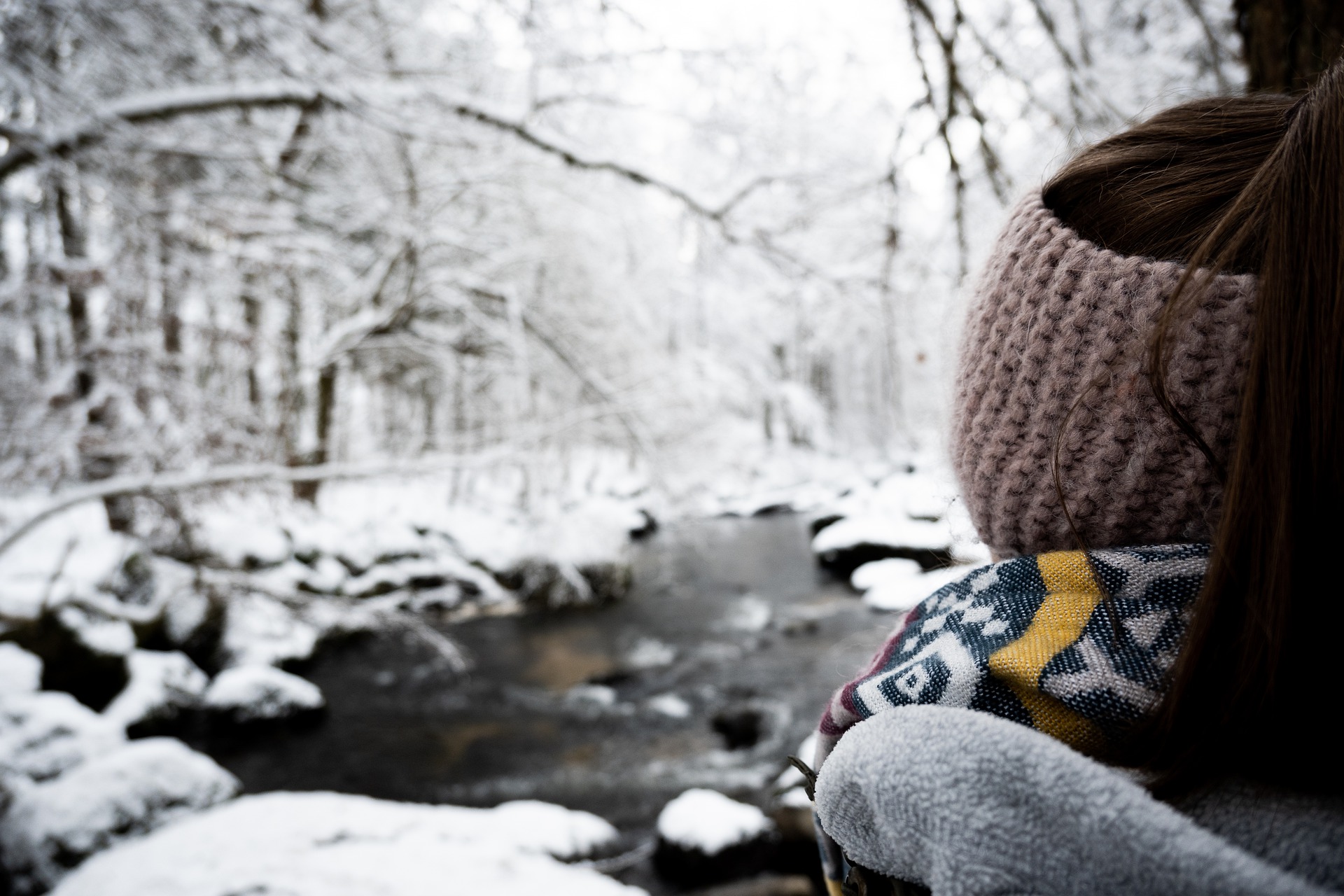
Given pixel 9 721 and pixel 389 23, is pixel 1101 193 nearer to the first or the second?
pixel 389 23

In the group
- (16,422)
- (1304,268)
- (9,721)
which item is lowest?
(9,721)

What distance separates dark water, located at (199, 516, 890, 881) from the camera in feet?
17.0

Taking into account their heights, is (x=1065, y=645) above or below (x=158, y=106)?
below

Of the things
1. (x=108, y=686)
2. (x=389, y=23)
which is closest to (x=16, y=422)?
(x=389, y=23)

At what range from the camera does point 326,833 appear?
3.21 metres

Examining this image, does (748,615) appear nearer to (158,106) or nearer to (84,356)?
(84,356)

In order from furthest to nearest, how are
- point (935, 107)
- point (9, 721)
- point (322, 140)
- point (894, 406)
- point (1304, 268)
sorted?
point (322, 140) < point (9, 721) < point (894, 406) < point (935, 107) < point (1304, 268)

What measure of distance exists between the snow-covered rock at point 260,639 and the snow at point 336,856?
3546 mm

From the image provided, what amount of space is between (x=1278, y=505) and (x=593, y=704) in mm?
6839

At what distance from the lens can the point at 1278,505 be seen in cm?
40

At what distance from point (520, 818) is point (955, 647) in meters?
4.06

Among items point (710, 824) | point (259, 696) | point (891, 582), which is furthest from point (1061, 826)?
point (891, 582)

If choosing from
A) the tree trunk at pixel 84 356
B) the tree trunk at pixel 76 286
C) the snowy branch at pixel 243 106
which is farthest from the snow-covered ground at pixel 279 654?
the snowy branch at pixel 243 106

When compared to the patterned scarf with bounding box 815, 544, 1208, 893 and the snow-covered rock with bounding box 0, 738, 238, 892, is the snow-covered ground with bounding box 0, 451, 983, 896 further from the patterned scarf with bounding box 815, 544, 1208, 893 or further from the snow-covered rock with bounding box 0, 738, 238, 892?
the patterned scarf with bounding box 815, 544, 1208, 893
